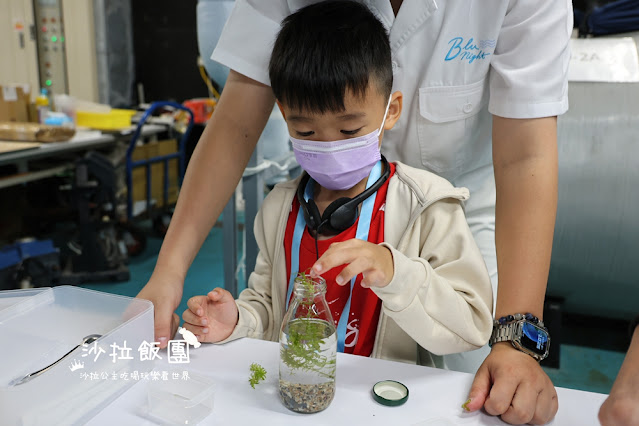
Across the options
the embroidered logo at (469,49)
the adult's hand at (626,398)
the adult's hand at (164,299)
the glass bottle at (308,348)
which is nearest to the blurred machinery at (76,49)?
the adult's hand at (164,299)

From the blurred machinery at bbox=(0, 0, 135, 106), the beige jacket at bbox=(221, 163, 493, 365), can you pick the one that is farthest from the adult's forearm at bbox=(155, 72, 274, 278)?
the blurred machinery at bbox=(0, 0, 135, 106)

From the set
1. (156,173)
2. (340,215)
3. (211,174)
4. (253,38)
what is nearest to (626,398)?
(340,215)

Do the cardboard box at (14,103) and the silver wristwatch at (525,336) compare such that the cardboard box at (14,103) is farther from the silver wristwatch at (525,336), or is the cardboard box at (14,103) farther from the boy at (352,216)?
the silver wristwatch at (525,336)

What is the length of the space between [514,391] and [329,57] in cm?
60

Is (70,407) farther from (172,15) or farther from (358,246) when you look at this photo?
(172,15)

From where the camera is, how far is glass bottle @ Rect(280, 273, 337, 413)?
67 cm

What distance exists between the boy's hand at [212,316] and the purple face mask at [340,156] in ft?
0.94

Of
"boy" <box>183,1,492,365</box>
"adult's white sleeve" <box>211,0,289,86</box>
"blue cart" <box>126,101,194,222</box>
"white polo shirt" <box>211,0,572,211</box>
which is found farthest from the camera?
"blue cart" <box>126,101,194,222</box>

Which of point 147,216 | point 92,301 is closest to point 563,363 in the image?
point 92,301

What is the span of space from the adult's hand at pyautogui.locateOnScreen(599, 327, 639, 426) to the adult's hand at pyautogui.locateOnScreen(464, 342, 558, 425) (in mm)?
161

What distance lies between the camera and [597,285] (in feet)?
7.32

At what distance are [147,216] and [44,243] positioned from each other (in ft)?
2.75

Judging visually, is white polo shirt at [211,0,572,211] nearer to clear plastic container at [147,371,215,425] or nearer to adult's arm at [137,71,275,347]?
adult's arm at [137,71,275,347]

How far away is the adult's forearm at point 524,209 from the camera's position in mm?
862
